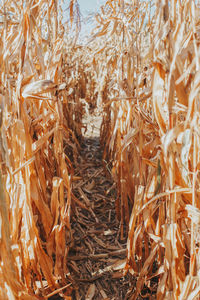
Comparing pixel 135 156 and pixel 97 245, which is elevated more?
pixel 135 156

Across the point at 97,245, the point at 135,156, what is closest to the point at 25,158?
the point at 135,156

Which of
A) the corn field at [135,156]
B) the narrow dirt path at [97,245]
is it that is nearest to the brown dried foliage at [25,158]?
the corn field at [135,156]

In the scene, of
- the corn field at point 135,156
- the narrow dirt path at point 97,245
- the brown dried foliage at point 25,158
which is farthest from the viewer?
the narrow dirt path at point 97,245

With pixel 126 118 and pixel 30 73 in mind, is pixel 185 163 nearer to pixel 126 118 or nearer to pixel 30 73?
pixel 30 73

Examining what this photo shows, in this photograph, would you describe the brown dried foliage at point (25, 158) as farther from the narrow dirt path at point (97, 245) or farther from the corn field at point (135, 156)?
the narrow dirt path at point (97, 245)

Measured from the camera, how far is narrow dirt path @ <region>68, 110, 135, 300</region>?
3.66 feet

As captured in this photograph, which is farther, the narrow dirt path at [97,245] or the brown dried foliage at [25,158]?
the narrow dirt path at [97,245]

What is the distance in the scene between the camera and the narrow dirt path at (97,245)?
112 centimetres

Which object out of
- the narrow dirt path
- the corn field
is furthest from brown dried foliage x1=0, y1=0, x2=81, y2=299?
the narrow dirt path

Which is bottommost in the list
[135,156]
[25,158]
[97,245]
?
[97,245]

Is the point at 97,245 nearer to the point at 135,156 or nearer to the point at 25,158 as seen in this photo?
the point at 135,156

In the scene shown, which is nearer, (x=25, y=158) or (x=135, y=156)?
(x=25, y=158)

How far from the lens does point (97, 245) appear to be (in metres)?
1.36

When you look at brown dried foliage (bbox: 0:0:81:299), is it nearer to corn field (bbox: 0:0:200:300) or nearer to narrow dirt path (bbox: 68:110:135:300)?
corn field (bbox: 0:0:200:300)
